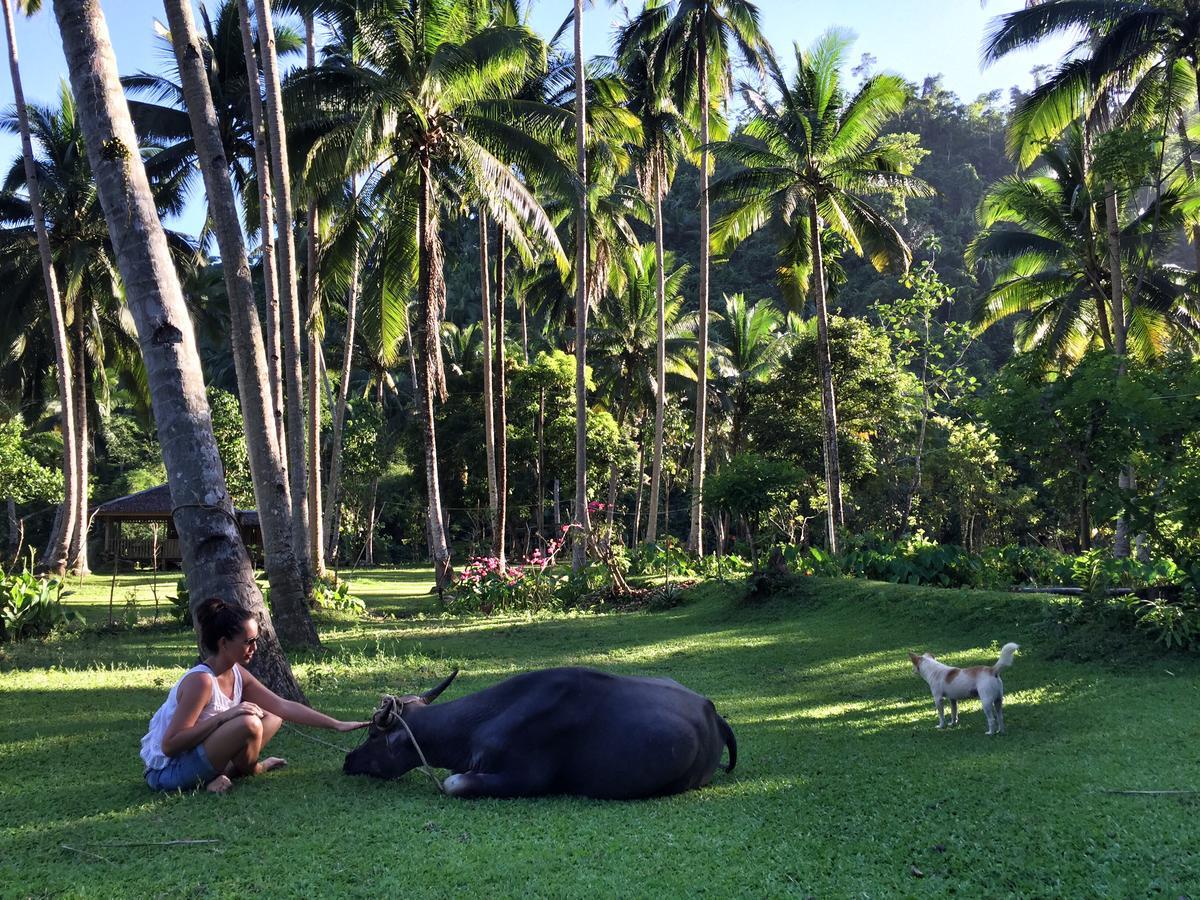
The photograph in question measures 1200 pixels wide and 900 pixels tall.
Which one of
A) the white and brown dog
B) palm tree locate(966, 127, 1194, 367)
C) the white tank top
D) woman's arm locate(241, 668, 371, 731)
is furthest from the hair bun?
palm tree locate(966, 127, 1194, 367)

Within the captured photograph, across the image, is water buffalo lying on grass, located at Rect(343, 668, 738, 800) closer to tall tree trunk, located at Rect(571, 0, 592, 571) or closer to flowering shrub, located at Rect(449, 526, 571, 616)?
flowering shrub, located at Rect(449, 526, 571, 616)

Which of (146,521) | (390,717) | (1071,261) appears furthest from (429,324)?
(146,521)

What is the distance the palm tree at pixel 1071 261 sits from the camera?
21.4 m

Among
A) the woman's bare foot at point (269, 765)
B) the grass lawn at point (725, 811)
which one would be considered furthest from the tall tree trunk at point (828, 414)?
the woman's bare foot at point (269, 765)

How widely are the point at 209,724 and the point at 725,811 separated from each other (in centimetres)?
248

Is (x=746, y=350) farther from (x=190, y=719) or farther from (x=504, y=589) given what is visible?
(x=190, y=719)

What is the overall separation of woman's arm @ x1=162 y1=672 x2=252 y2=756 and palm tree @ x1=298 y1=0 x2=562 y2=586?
12.1 m

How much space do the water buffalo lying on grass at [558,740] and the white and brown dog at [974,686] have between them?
2216mm

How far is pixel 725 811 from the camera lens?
4.54m

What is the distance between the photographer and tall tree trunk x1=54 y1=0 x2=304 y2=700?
20.3ft

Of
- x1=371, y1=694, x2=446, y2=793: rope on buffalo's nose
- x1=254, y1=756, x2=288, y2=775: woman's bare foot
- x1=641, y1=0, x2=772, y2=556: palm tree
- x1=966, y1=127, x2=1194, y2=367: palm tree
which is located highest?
x1=641, y1=0, x2=772, y2=556: palm tree

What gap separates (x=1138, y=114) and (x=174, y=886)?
1979 cm

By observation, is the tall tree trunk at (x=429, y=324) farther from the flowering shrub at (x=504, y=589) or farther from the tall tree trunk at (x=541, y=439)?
the tall tree trunk at (x=541, y=439)

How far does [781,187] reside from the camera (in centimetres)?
2112
